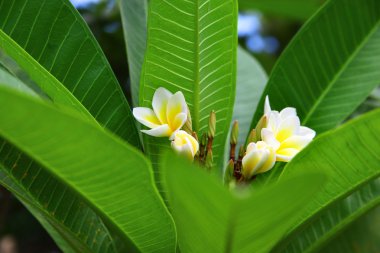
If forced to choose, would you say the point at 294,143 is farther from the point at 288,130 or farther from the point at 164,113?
the point at 164,113

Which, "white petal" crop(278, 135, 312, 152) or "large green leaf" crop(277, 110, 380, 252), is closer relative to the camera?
"large green leaf" crop(277, 110, 380, 252)

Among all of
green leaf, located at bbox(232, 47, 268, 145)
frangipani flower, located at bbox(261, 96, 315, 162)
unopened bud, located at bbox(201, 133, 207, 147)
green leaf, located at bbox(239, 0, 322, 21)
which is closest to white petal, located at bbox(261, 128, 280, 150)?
frangipani flower, located at bbox(261, 96, 315, 162)

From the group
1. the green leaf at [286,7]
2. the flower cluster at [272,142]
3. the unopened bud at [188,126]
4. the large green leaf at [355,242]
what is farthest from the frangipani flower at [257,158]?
the green leaf at [286,7]

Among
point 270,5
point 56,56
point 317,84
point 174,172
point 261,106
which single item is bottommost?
point 174,172

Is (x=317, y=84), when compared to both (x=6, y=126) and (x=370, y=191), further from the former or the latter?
(x=6, y=126)

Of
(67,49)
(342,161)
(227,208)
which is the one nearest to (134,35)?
(67,49)

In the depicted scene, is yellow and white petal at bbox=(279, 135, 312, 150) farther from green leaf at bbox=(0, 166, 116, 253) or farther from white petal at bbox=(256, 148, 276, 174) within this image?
green leaf at bbox=(0, 166, 116, 253)

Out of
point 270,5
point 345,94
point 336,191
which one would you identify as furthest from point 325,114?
point 270,5

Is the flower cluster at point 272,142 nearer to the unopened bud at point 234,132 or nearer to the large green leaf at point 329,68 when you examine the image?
the unopened bud at point 234,132
